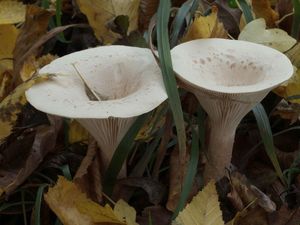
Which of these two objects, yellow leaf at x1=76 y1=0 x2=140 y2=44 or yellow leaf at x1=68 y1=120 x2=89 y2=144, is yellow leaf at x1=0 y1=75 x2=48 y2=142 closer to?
yellow leaf at x1=68 y1=120 x2=89 y2=144

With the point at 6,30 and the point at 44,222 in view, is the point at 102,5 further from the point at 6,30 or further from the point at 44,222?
the point at 44,222

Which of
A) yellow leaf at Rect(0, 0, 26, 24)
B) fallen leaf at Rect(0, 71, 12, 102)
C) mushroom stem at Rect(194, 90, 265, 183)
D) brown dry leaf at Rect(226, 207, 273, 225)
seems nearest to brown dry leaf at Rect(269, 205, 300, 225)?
brown dry leaf at Rect(226, 207, 273, 225)

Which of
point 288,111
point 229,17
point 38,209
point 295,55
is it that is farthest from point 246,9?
point 38,209

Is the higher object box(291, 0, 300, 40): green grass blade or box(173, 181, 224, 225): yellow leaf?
box(291, 0, 300, 40): green grass blade

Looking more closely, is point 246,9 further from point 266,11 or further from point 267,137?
point 267,137

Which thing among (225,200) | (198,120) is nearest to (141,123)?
(198,120)
